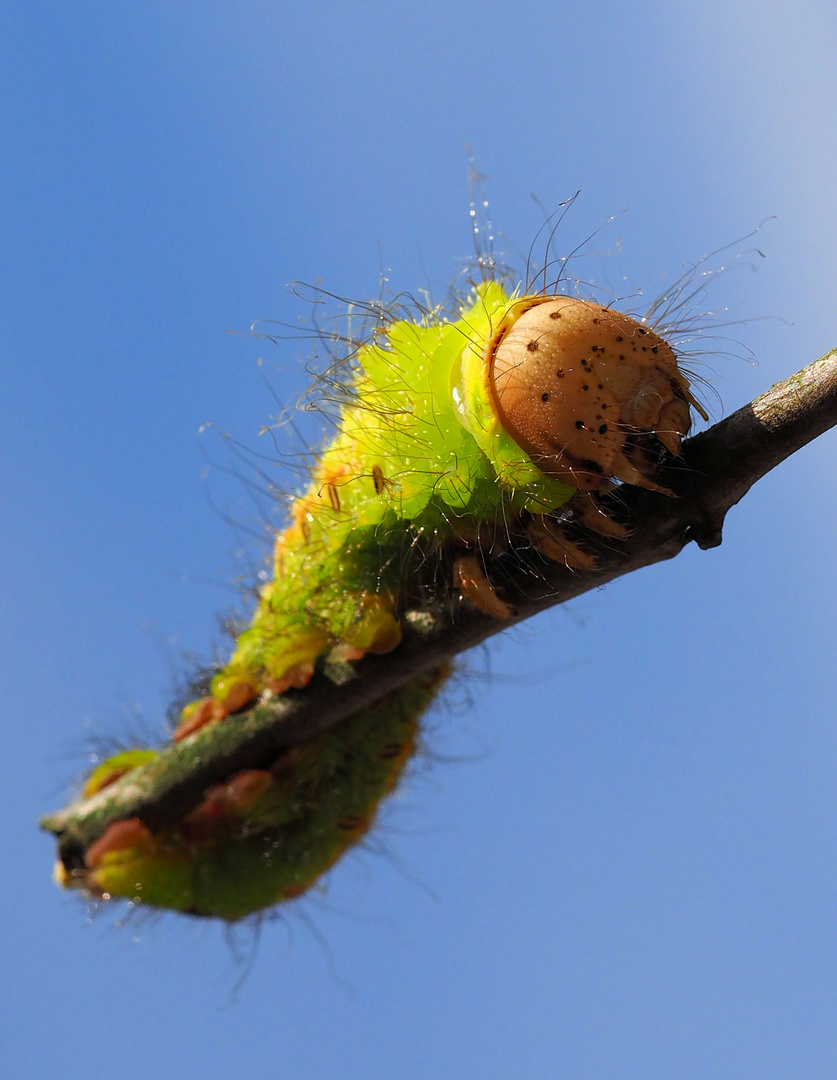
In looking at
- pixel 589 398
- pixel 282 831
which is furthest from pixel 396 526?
pixel 282 831

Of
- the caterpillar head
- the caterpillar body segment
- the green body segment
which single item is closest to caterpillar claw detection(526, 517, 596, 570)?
the caterpillar body segment

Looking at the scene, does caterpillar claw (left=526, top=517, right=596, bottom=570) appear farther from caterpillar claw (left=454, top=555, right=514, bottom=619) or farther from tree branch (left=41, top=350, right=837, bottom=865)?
caterpillar claw (left=454, top=555, right=514, bottom=619)

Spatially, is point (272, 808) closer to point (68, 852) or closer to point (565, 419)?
point (68, 852)

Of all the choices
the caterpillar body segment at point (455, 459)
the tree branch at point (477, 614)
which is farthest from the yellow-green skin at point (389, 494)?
the tree branch at point (477, 614)

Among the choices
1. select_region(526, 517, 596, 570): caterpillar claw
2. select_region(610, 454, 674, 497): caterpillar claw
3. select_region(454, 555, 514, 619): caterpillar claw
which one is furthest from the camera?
select_region(454, 555, 514, 619): caterpillar claw

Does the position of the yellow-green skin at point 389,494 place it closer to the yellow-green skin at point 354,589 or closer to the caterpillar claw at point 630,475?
the yellow-green skin at point 354,589

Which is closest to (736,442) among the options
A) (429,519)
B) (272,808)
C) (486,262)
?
(429,519)

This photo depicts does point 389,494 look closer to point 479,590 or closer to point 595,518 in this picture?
point 479,590
